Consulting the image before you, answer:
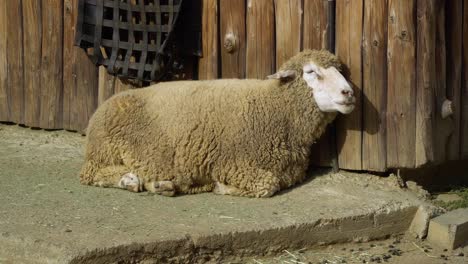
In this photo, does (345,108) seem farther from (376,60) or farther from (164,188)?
(164,188)

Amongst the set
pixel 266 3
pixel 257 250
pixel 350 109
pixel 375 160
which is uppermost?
pixel 266 3

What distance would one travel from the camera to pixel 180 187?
6.06 meters

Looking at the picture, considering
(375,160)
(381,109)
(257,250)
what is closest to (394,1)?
(381,109)

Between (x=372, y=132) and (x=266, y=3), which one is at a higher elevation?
(x=266, y=3)

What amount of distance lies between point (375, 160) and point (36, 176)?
2.61m

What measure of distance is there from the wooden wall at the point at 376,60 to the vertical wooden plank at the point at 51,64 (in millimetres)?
632

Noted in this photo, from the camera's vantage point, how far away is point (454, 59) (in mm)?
6527

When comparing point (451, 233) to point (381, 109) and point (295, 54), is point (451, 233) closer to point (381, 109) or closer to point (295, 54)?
point (381, 109)

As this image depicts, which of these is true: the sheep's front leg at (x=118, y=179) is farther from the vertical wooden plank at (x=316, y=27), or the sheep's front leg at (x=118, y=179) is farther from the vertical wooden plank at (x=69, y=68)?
the vertical wooden plank at (x=69, y=68)

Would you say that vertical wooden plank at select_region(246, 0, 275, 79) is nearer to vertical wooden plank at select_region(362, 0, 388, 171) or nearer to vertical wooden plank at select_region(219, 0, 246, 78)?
vertical wooden plank at select_region(219, 0, 246, 78)

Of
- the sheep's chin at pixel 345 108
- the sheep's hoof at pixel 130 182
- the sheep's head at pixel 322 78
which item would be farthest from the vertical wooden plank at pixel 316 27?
the sheep's hoof at pixel 130 182

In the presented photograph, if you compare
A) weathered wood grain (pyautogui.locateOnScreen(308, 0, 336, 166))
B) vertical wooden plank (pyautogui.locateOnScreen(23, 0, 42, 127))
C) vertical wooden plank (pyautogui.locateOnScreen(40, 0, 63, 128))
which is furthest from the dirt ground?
vertical wooden plank (pyautogui.locateOnScreen(23, 0, 42, 127))

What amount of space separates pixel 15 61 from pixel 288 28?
300 cm

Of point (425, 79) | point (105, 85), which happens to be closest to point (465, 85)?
point (425, 79)
